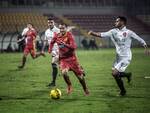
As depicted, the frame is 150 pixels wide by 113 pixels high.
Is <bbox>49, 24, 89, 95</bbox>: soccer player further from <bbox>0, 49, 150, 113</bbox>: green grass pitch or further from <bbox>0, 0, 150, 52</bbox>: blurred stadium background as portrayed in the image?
<bbox>0, 0, 150, 52</bbox>: blurred stadium background

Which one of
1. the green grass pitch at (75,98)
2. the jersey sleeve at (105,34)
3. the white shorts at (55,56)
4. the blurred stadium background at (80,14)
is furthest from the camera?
the blurred stadium background at (80,14)

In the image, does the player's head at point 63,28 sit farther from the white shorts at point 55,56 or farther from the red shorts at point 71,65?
the white shorts at point 55,56

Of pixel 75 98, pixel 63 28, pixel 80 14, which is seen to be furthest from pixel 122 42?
pixel 80 14

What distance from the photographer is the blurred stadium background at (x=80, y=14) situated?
185 ft

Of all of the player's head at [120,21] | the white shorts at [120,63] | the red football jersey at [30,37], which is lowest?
the red football jersey at [30,37]

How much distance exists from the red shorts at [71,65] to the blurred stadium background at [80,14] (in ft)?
127

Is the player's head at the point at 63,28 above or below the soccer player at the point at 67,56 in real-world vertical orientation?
above

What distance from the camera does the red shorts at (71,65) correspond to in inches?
538

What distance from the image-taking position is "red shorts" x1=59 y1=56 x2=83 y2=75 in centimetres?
1366

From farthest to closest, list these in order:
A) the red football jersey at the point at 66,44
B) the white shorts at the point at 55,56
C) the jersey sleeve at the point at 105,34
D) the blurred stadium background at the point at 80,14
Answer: the blurred stadium background at the point at 80,14, the white shorts at the point at 55,56, the jersey sleeve at the point at 105,34, the red football jersey at the point at 66,44

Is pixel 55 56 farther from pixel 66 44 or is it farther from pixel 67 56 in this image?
pixel 66 44

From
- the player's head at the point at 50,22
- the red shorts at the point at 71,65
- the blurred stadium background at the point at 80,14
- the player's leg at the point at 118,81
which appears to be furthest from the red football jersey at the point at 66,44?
the blurred stadium background at the point at 80,14

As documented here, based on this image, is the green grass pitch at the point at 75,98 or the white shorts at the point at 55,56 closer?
the green grass pitch at the point at 75,98

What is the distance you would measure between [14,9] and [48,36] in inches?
1621
